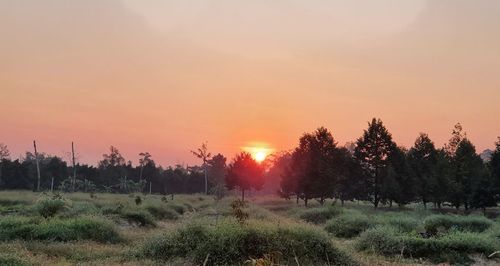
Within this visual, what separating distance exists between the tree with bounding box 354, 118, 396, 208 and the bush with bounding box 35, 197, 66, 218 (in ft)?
116

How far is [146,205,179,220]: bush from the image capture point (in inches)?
1337

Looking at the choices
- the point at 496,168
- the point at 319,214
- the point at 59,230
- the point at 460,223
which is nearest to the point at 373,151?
the point at 496,168

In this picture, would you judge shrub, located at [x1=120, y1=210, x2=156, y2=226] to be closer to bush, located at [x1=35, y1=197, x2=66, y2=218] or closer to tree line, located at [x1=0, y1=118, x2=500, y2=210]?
bush, located at [x1=35, y1=197, x2=66, y2=218]

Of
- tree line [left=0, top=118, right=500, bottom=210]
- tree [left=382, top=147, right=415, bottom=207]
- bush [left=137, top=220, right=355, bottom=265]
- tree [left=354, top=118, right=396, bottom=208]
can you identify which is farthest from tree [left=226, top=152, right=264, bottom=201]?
bush [left=137, top=220, right=355, bottom=265]

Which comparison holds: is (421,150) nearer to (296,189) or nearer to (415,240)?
(296,189)

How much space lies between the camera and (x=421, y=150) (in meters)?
55.8

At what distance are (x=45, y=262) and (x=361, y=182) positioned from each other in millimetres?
Result: 45495

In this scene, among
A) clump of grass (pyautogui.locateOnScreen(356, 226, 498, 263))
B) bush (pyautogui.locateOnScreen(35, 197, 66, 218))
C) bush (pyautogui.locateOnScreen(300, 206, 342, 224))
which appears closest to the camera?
clump of grass (pyautogui.locateOnScreen(356, 226, 498, 263))

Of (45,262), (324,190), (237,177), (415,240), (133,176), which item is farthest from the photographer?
(133,176)

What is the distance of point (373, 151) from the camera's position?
52.8 metres

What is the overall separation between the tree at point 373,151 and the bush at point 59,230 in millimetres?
37072

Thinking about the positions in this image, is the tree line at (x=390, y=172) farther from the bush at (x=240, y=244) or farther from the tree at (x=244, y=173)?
the bush at (x=240, y=244)

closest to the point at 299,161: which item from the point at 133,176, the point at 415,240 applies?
the point at 415,240

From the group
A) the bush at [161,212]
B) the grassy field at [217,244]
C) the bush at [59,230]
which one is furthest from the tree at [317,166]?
the bush at [59,230]
